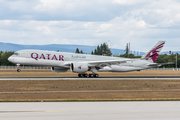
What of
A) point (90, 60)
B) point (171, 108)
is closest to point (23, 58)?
point (90, 60)

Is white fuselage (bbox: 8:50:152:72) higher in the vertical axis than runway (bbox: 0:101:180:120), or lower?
higher

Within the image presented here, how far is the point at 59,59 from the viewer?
49969 mm

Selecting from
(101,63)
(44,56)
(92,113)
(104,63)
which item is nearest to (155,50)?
(104,63)

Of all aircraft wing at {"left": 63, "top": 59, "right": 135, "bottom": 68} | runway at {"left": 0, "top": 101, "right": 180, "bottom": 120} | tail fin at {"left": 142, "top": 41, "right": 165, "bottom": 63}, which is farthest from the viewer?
tail fin at {"left": 142, "top": 41, "right": 165, "bottom": 63}

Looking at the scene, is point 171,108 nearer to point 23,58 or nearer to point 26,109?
point 26,109

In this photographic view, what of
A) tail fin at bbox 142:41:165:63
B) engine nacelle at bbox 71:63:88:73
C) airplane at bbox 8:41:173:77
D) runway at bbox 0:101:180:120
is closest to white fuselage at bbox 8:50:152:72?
airplane at bbox 8:41:173:77

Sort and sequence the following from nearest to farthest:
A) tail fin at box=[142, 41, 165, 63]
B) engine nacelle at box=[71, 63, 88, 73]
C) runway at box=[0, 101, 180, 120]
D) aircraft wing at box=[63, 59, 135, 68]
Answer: runway at box=[0, 101, 180, 120] → engine nacelle at box=[71, 63, 88, 73] → aircraft wing at box=[63, 59, 135, 68] → tail fin at box=[142, 41, 165, 63]

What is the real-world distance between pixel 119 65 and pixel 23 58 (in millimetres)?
19047

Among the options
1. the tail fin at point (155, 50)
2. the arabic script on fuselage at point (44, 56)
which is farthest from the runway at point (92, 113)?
the tail fin at point (155, 50)

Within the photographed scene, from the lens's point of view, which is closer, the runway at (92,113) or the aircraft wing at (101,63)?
the runway at (92,113)

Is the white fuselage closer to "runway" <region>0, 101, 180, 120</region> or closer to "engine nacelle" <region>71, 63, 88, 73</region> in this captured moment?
"engine nacelle" <region>71, 63, 88, 73</region>

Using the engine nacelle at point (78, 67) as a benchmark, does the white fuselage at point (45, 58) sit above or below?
above

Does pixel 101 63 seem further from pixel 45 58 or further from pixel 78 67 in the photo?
pixel 45 58

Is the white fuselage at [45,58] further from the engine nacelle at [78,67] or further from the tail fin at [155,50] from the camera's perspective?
the tail fin at [155,50]
